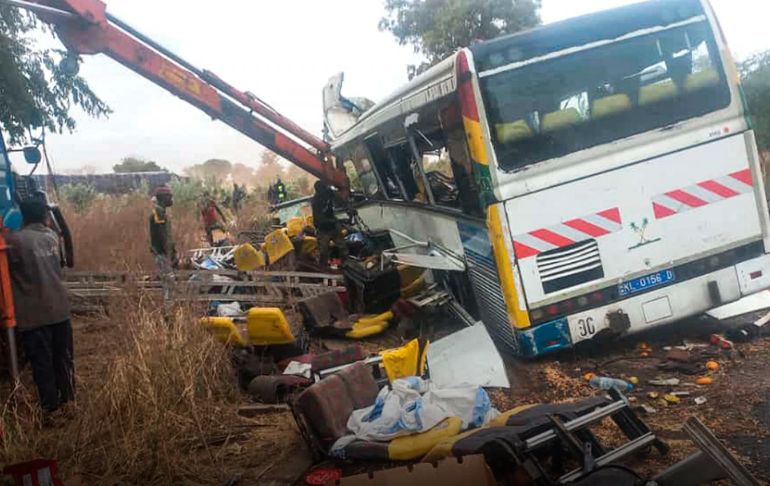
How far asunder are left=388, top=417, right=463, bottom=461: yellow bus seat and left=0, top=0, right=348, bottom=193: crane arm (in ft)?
21.4

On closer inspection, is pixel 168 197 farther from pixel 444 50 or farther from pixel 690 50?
pixel 444 50

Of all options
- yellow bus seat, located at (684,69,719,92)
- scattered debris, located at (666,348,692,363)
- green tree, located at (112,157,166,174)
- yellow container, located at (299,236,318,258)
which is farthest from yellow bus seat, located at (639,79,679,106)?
green tree, located at (112,157,166,174)

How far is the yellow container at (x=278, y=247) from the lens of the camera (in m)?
9.27

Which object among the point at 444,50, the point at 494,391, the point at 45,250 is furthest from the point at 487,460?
the point at 444,50

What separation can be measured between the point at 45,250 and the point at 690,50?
540cm

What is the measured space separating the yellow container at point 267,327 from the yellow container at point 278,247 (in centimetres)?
400

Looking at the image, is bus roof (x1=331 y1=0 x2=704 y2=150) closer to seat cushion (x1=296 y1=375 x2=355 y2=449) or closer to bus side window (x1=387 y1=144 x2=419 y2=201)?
bus side window (x1=387 y1=144 x2=419 y2=201)

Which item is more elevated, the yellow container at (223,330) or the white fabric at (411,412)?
the yellow container at (223,330)

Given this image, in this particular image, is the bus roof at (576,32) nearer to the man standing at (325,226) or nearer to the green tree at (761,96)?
the man standing at (325,226)

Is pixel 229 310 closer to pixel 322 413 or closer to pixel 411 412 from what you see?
pixel 322 413

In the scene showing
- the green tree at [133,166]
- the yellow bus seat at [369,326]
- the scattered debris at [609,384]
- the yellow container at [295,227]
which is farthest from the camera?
the green tree at [133,166]

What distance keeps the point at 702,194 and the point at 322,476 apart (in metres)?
3.67

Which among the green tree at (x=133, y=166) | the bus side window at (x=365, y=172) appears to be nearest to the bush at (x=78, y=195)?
the bus side window at (x=365, y=172)

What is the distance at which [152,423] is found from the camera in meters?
3.81
